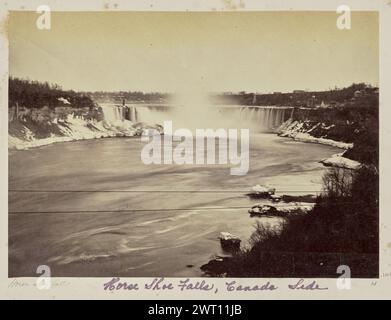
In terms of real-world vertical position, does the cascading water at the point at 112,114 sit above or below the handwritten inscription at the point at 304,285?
above

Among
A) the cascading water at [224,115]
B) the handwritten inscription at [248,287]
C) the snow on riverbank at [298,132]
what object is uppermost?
the cascading water at [224,115]

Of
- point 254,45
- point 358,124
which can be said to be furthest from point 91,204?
point 358,124

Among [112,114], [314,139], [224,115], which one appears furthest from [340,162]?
[112,114]

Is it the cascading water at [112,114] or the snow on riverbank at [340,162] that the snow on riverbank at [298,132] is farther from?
the cascading water at [112,114]

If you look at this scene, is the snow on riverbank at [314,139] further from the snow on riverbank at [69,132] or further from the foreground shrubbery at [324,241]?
the snow on riverbank at [69,132]

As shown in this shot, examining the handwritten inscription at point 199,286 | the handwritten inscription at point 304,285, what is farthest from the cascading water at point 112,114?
the handwritten inscription at point 304,285

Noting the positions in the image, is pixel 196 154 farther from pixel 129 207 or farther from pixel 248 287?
pixel 248 287
